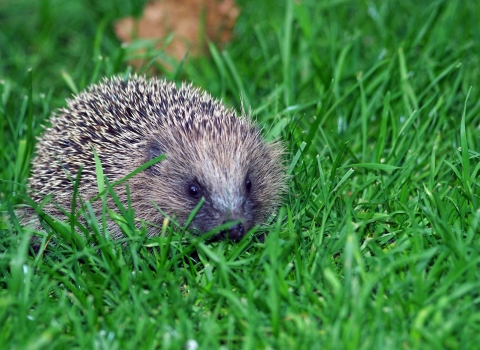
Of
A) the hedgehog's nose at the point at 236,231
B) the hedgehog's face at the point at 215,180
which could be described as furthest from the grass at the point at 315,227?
the hedgehog's face at the point at 215,180

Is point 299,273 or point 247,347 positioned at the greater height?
point 299,273

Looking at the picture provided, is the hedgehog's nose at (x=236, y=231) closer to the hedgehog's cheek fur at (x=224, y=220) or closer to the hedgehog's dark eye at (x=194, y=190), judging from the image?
the hedgehog's cheek fur at (x=224, y=220)

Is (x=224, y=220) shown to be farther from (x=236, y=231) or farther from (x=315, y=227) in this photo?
(x=315, y=227)

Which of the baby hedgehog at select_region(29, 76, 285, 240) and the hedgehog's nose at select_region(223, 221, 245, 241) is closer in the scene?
the hedgehog's nose at select_region(223, 221, 245, 241)

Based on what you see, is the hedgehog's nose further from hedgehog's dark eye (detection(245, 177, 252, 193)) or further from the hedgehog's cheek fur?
hedgehog's dark eye (detection(245, 177, 252, 193))

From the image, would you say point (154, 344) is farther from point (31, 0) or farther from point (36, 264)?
point (31, 0)

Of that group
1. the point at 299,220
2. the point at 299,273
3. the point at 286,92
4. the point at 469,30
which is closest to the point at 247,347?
the point at 299,273

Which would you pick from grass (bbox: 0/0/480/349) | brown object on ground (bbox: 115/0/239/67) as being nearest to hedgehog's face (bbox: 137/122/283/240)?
grass (bbox: 0/0/480/349)
